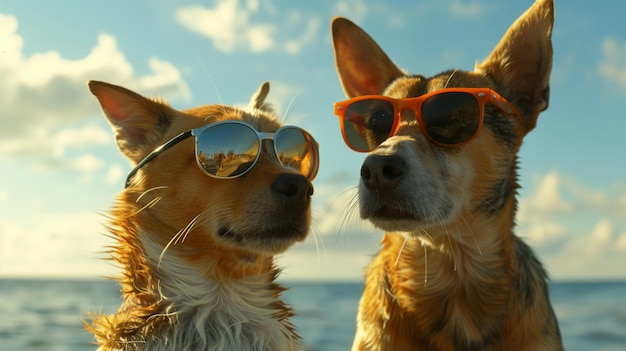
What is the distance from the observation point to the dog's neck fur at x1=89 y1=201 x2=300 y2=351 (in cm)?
382

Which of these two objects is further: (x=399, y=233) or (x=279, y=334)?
(x=399, y=233)

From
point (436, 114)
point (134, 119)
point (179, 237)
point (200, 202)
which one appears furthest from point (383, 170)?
point (134, 119)

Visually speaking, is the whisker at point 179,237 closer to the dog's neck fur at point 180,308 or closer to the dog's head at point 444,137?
the dog's neck fur at point 180,308

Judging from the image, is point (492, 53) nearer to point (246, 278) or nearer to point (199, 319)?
point (246, 278)

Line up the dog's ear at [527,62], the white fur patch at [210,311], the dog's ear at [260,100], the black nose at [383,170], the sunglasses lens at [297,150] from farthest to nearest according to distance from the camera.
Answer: the dog's ear at [260,100]
the dog's ear at [527,62]
the sunglasses lens at [297,150]
the black nose at [383,170]
the white fur patch at [210,311]

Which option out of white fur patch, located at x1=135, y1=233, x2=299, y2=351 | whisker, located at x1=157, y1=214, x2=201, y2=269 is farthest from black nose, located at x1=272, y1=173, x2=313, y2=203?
white fur patch, located at x1=135, y1=233, x2=299, y2=351

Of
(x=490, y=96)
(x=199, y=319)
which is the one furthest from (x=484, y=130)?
(x=199, y=319)

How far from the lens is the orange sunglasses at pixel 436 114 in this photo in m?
4.50

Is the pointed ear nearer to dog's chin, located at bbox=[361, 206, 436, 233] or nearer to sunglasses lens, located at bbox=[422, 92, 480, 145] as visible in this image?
dog's chin, located at bbox=[361, 206, 436, 233]

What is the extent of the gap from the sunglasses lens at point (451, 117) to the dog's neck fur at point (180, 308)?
5.23ft

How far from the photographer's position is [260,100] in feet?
16.7

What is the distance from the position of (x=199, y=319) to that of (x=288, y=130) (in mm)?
1472

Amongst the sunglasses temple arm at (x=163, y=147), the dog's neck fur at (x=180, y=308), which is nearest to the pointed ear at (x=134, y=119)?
the sunglasses temple arm at (x=163, y=147)

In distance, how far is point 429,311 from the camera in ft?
14.4
